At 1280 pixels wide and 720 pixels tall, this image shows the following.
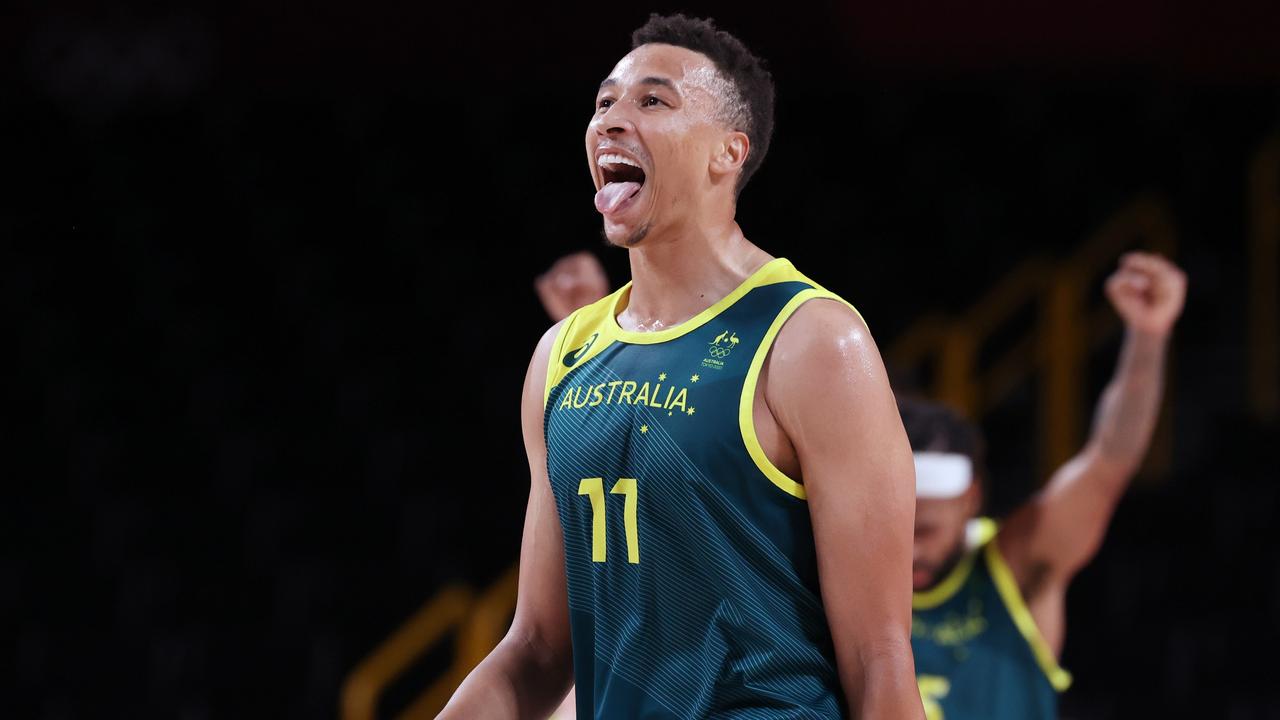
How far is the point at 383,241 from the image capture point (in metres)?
8.63

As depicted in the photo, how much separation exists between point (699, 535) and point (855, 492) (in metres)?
0.18

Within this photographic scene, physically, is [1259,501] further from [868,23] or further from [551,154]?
[551,154]

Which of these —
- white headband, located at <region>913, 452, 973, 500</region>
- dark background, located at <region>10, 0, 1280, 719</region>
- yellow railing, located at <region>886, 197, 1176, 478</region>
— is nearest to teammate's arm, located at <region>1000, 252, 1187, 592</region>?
white headband, located at <region>913, 452, 973, 500</region>

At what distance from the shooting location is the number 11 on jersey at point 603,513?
6.10 feet

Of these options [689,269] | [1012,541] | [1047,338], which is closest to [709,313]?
[689,269]

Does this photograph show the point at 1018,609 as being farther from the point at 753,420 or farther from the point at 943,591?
the point at 753,420

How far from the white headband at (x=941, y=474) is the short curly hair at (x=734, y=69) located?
58.7 inches

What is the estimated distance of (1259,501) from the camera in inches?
263

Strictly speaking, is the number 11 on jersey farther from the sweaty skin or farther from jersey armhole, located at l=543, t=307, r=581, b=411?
the sweaty skin

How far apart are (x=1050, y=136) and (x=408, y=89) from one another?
3332mm

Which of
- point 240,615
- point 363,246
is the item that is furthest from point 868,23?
point 240,615

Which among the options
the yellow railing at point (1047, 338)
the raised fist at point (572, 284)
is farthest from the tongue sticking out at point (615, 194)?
the yellow railing at point (1047, 338)

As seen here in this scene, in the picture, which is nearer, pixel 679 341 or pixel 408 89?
pixel 679 341

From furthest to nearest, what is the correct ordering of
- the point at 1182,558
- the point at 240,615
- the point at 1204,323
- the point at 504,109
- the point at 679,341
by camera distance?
1. the point at 504,109
2. the point at 1204,323
3. the point at 240,615
4. the point at 1182,558
5. the point at 679,341
